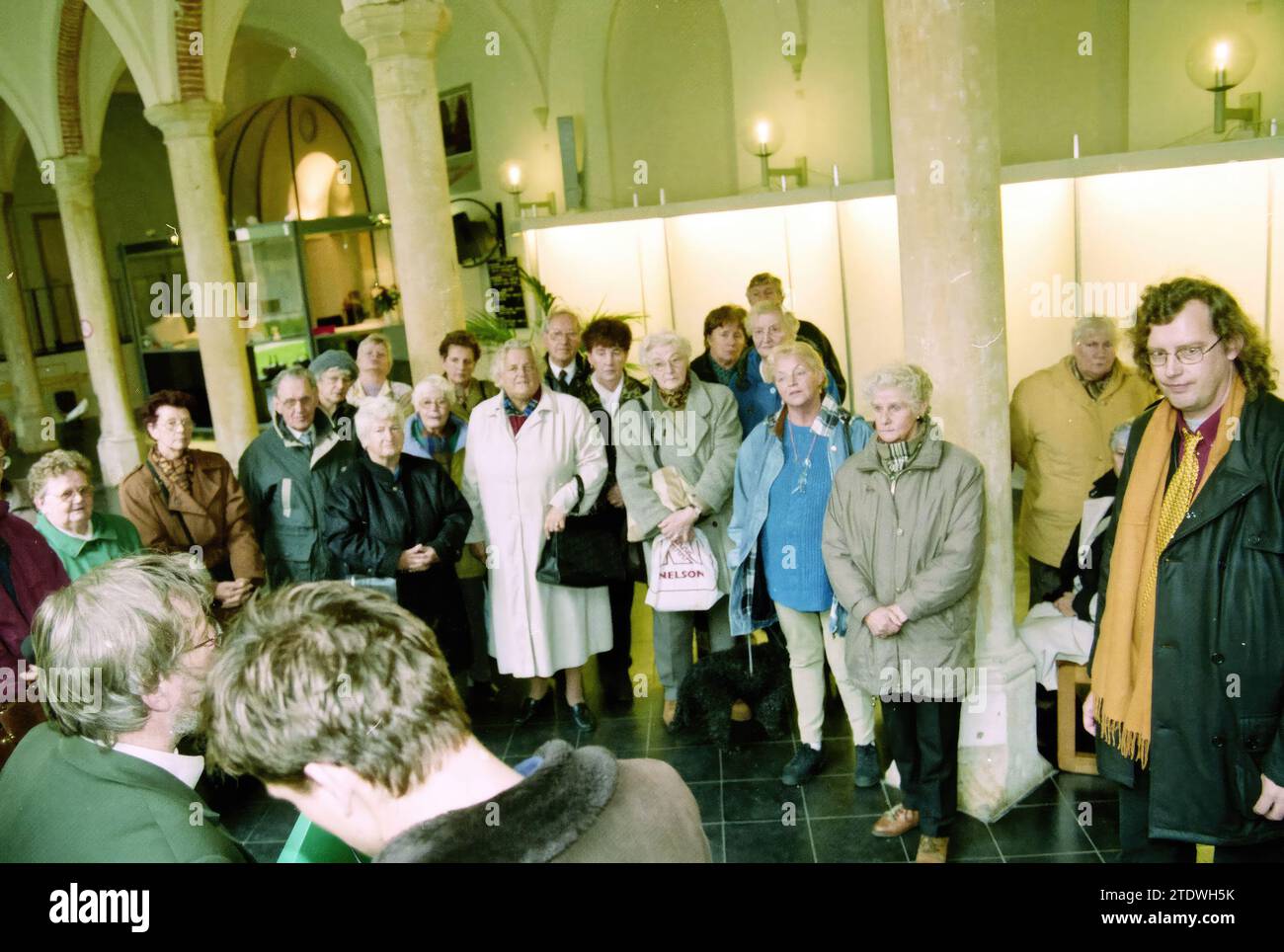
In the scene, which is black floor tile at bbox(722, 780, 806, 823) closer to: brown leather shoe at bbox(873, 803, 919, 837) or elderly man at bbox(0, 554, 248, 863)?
brown leather shoe at bbox(873, 803, 919, 837)

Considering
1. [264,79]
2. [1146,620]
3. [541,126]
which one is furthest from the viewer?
[264,79]

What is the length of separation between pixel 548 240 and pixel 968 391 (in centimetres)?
751

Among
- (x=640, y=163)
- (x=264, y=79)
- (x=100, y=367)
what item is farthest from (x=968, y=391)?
(x=264, y=79)

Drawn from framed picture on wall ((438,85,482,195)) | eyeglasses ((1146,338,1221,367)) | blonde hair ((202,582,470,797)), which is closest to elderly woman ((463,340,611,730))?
eyeglasses ((1146,338,1221,367))

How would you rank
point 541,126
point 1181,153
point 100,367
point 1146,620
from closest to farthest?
point 1146,620, point 1181,153, point 541,126, point 100,367

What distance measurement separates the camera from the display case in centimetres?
1098

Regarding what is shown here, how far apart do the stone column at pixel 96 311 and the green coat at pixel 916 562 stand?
462 inches

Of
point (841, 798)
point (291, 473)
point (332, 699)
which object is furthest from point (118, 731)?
point (291, 473)

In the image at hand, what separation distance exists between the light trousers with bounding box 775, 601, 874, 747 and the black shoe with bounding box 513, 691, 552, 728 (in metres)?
1.37

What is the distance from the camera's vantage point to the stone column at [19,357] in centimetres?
1598

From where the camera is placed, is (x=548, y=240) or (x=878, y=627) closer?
(x=878, y=627)

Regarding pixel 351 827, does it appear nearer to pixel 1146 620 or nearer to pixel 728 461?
pixel 1146 620

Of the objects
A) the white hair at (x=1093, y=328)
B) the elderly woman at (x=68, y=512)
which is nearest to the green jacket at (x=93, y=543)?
the elderly woman at (x=68, y=512)

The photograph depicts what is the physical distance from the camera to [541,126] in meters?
12.0
